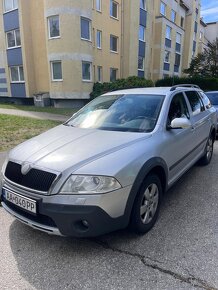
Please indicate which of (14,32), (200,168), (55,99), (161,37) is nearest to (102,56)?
(55,99)

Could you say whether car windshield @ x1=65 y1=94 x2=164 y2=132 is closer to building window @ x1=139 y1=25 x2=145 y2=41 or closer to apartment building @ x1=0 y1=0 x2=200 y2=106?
apartment building @ x1=0 y1=0 x2=200 y2=106

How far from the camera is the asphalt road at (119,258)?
2.28 metres

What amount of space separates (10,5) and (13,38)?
2344 mm

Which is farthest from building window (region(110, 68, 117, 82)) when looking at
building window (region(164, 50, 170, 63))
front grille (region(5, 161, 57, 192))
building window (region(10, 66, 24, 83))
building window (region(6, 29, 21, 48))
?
front grille (region(5, 161, 57, 192))

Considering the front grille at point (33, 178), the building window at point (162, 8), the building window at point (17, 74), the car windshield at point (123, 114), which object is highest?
the building window at point (162, 8)

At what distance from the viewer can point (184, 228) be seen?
3125 mm

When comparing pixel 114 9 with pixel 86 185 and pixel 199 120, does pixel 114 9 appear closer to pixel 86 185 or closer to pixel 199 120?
pixel 199 120

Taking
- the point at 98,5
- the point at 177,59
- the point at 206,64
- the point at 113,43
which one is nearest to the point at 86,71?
the point at 113,43

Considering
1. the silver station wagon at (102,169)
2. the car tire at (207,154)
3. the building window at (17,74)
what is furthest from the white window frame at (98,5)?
the silver station wagon at (102,169)

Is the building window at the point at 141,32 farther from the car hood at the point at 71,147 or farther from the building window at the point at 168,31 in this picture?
the car hood at the point at 71,147

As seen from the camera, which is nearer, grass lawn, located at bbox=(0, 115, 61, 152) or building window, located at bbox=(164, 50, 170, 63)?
grass lawn, located at bbox=(0, 115, 61, 152)

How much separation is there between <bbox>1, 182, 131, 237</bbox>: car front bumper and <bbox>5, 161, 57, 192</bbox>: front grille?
10 cm

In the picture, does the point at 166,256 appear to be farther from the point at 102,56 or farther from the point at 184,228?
the point at 102,56

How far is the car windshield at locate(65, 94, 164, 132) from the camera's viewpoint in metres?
3.43
